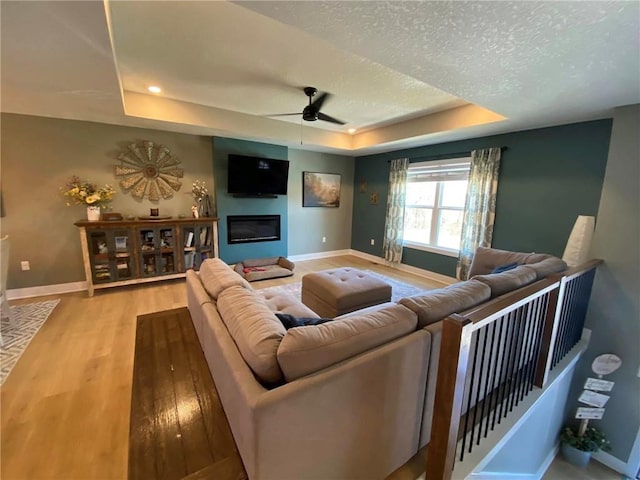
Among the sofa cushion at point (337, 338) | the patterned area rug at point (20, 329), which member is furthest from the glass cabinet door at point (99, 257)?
the sofa cushion at point (337, 338)

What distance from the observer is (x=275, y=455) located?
3.02ft

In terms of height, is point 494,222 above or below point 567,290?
above

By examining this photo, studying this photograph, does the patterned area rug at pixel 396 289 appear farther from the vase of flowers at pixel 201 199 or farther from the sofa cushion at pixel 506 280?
the sofa cushion at pixel 506 280

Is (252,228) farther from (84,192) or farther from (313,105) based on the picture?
(313,105)

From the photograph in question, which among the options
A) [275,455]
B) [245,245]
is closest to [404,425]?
[275,455]

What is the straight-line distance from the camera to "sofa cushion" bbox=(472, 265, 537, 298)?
5.80 ft

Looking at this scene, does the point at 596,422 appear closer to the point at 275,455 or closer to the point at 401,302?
the point at 401,302

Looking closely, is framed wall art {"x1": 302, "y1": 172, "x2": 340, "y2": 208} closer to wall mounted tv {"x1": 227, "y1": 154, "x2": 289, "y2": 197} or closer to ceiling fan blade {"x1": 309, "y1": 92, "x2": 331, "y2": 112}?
wall mounted tv {"x1": 227, "y1": 154, "x2": 289, "y2": 197}

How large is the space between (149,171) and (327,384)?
424 cm

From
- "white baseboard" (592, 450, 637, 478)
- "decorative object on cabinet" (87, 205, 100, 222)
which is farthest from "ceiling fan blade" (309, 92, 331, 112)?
"white baseboard" (592, 450, 637, 478)

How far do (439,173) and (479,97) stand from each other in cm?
228

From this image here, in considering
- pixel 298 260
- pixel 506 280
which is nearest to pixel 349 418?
pixel 506 280

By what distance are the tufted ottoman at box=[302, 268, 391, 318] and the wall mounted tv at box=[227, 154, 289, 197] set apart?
2.25m

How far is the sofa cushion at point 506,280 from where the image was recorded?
177 centimetres
